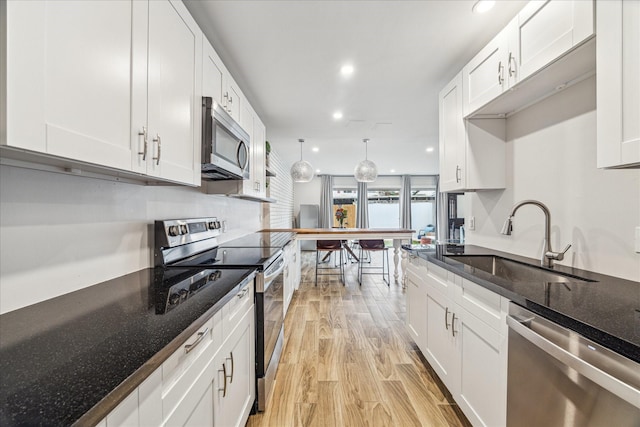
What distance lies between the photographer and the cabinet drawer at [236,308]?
112cm

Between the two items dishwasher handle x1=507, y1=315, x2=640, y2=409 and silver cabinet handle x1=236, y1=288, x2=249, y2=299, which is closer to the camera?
dishwasher handle x1=507, y1=315, x2=640, y2=409

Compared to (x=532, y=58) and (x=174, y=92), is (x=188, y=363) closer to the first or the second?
(x=174, y=92)

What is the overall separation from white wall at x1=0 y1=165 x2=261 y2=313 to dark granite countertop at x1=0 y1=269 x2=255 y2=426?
0.26 ft

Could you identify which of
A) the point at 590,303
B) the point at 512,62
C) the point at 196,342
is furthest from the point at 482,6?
the point at 196,342

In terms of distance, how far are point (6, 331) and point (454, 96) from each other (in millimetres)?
2747

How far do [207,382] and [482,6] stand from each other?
232cm

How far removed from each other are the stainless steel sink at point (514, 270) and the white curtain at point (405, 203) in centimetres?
668

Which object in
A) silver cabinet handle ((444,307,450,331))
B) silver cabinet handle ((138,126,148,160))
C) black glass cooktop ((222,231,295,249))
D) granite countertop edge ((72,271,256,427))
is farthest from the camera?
black glass cooktop ((222,231,295,249))

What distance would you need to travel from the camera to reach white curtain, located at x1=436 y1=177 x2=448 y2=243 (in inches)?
328

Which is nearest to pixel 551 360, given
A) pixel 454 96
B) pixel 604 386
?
pixel 604 386

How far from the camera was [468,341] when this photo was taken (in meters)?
1.42

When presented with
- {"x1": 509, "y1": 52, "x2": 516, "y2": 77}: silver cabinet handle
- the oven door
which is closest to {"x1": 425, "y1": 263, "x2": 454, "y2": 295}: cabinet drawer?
the oven door

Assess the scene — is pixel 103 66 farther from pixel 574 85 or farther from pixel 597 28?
pixel 574 85

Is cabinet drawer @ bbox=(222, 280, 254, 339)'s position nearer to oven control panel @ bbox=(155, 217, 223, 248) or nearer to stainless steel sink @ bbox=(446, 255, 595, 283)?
oven control panel @ bbox=(155, 217, 223, 248)
